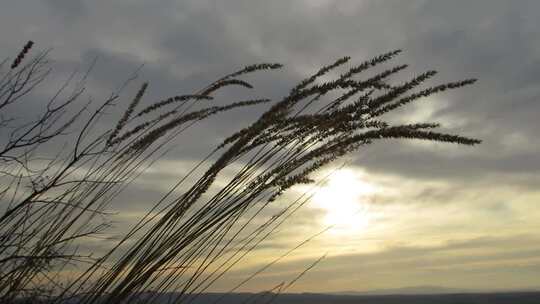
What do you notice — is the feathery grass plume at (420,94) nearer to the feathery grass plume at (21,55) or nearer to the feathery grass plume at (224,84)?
the feathery grass plume at (224,84)

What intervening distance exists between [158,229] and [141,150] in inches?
23.2

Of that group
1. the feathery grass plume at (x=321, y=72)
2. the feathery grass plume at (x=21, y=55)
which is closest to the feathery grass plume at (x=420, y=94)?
the feathery grass plume at (x=321, y=72)

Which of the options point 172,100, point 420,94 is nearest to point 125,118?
point 172,100

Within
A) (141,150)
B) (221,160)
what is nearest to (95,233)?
(141,150)

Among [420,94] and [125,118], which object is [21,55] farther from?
[420,94]

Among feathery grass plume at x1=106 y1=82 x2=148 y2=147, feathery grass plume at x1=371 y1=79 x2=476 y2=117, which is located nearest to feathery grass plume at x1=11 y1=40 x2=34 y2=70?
feathery grass plume at x1=106 y1=82 x2=148 y2=147

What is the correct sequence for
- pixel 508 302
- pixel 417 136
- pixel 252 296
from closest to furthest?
pixel 417 136 → pixel 252 296 → pixel 508 302

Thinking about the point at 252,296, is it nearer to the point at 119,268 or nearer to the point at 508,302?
the point at 119,268

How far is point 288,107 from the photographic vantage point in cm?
187

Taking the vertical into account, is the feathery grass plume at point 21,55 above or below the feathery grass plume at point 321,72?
above

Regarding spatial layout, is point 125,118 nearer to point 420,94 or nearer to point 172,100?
point 172,100

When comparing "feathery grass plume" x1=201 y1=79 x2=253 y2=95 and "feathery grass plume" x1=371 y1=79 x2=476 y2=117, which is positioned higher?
"feathery grass plume" x1=201 y1=79 x2=253 y2=95

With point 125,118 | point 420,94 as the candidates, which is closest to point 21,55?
point 125,118

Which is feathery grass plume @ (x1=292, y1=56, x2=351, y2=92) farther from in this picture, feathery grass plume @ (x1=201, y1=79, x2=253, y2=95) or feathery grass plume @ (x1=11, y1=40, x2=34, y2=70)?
→ feathery grass plume @ (x1=11, y1=40, x2=34, y2=70)
